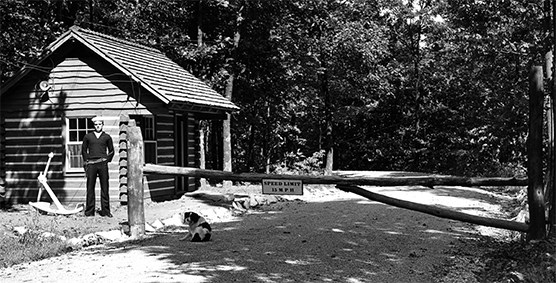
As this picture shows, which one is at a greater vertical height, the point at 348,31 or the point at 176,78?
the point at 348,31

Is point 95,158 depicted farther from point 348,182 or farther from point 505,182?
point 505,182

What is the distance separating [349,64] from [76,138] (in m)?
17.3

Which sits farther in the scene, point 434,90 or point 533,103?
point 434,90

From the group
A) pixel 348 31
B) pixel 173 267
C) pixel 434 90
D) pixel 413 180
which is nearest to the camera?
pixel 173 267

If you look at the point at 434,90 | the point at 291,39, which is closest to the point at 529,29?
the point at 291,39

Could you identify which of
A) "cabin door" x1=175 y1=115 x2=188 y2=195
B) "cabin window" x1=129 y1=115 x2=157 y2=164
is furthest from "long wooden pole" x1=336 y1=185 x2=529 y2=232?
"cabin door" x1=175 y1=115 x2=188 y2=195

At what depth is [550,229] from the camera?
7.70 metres

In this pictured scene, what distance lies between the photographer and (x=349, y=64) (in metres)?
29.8

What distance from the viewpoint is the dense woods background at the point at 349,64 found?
1991cm

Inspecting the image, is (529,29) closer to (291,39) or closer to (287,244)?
A: (291,39)

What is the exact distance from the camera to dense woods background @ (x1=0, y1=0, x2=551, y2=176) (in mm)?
19906

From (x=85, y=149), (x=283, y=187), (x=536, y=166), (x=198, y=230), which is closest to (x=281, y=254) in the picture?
(x=283, y=187)

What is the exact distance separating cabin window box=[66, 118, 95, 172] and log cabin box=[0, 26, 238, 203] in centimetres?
3

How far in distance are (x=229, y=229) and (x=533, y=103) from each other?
6.12 metres
